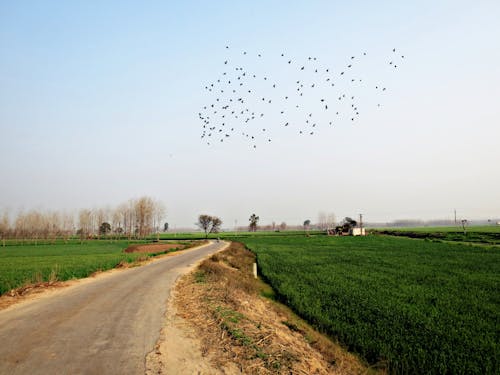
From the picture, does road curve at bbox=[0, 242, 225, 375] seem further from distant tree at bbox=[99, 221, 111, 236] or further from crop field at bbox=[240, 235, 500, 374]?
distant tree at bbox=[99, 221, 111, 236]

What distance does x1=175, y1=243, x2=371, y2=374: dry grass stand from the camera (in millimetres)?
7070

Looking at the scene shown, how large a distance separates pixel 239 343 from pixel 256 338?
30.2 inches

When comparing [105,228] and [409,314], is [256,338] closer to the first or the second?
[409,314]

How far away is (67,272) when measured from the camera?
21.8 m

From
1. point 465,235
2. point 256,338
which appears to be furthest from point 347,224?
point 256,338

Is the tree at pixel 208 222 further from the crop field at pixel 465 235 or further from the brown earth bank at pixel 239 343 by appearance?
the brown earth bank at pixel 239 343

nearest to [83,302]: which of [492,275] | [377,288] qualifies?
[377,288]

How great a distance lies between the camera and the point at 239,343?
8023 millimetres

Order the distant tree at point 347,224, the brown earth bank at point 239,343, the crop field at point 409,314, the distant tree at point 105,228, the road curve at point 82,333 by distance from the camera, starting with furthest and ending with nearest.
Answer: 1. the distant tree at point 105,228
2. the distant tree at point 347,224
3. the crop field at point 409,314
4. the brown earth bank at point 239,343
5. the road curve at point 82,333

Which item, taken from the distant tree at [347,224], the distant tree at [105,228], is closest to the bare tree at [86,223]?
the distant tree at [105,228]

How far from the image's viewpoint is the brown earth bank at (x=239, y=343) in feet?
22.3

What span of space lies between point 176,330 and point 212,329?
1092 millimetres

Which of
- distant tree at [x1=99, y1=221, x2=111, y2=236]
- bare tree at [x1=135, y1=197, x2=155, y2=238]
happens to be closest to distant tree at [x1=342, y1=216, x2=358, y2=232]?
bare tree at [x1=135, y1=197, x2=155, y2=238]

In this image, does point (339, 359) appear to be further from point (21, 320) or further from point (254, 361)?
point (21, 320)
